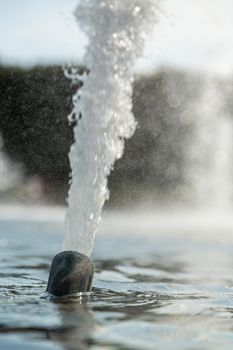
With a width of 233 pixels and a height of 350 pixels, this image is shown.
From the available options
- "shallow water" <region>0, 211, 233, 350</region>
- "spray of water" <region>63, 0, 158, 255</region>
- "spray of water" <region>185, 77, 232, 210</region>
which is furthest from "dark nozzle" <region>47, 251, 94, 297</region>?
"spray of water" <region>185, 77, 232, 210</region>

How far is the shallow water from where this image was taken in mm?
6684

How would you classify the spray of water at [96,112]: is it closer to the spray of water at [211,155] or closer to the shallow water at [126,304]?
the shallow water at [126,304]

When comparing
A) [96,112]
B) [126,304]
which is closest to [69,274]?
[126,304]

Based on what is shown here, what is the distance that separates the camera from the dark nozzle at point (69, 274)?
29.1ft

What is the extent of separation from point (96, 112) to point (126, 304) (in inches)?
91.9

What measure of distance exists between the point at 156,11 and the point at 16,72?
107ft

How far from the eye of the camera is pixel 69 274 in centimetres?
891

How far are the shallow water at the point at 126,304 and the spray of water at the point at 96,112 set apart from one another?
83 cm

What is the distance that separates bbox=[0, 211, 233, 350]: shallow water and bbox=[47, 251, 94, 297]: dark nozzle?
193 millimetres

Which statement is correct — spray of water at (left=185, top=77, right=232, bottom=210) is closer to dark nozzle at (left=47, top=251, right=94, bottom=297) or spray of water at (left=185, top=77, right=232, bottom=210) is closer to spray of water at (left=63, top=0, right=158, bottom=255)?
spray of water at (left=63, top=0, right=158, bottom=255)

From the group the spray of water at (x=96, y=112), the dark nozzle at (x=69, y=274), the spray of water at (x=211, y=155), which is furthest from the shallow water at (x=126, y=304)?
the spray of water at (x=211, y=155)

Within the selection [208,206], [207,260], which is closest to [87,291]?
[207,260]

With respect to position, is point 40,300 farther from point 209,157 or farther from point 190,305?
point 209,157

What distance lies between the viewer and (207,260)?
14688mm
